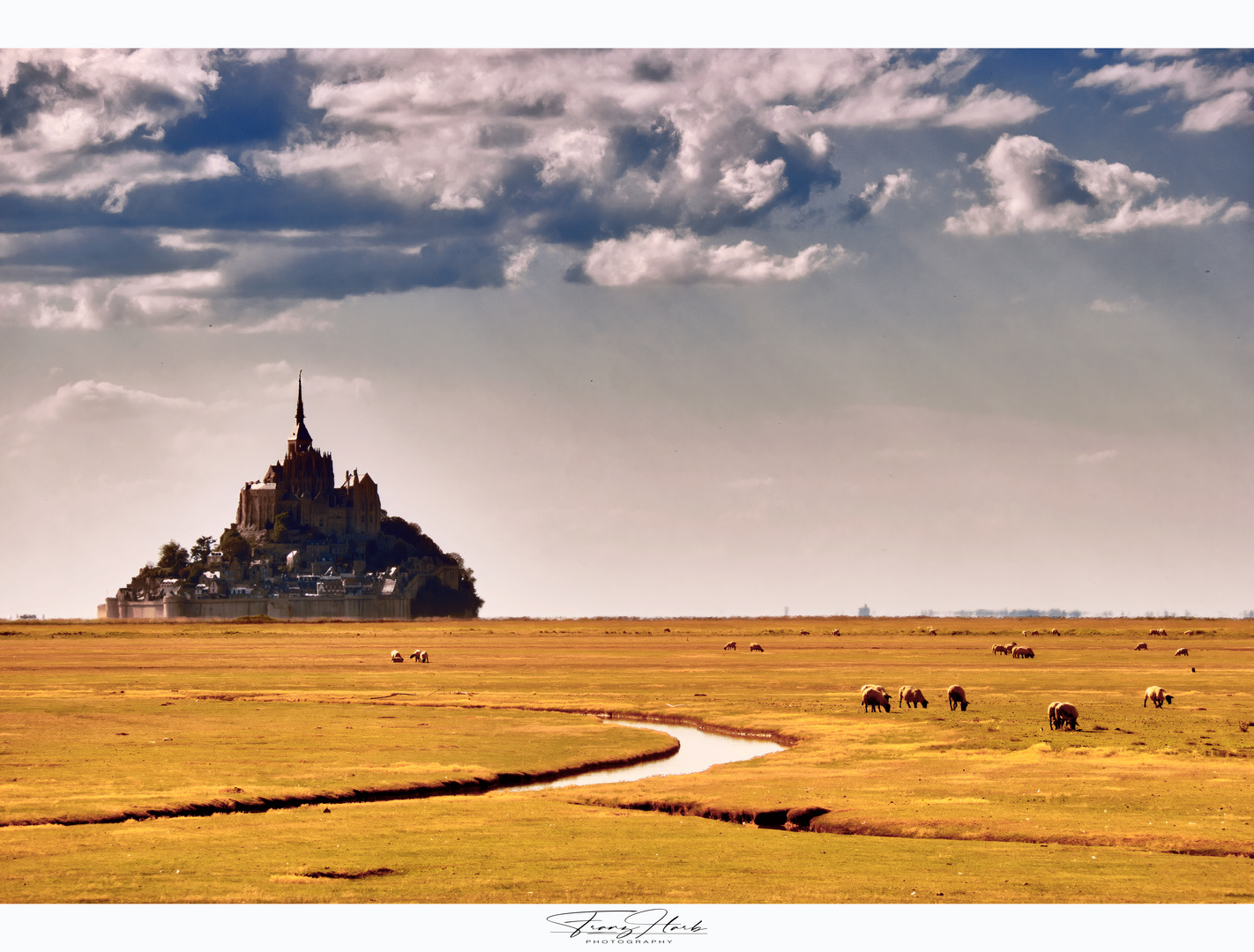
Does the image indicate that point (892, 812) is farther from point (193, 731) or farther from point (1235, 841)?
point (193, 731)

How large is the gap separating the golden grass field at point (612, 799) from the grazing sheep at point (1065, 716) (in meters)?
0.78

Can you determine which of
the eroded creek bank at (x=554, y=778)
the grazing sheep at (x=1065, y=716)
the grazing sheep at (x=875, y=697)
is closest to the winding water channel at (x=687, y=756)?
the eroded creek bank at (x=554, y=778)

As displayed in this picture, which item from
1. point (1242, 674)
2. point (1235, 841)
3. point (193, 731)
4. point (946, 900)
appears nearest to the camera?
point (946, 900)

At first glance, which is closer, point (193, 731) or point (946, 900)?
point (946, 900)

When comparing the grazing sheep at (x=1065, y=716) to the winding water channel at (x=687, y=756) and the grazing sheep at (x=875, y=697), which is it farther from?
the winding water channel at (x=687, y=756)

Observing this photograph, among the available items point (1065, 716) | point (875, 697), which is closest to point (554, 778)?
point (1065, 716)

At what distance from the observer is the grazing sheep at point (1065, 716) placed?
148 ft

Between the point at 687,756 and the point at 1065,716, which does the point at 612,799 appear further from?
the point at 1065,716

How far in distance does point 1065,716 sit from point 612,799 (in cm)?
2082

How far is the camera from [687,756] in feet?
140

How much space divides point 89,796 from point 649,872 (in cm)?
1536

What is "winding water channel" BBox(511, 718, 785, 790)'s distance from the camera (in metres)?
37.6

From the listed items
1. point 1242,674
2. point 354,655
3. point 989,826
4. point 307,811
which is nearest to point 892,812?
point 989,826

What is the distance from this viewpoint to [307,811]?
29.9 meters
